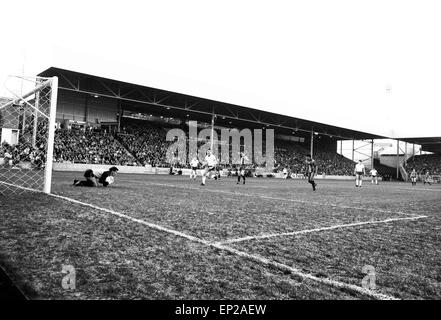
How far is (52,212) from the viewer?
17.3ft

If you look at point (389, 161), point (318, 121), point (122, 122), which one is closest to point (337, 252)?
point (122, 122)

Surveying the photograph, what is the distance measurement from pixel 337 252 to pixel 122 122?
40.6 metres

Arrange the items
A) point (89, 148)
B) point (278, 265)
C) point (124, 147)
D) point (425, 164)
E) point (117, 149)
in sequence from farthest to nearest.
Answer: point (425, 164)
point (124, 147)
point (117, 149)
point (89, 148)
point (278, 265)

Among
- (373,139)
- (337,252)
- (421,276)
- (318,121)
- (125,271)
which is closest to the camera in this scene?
(125,271)

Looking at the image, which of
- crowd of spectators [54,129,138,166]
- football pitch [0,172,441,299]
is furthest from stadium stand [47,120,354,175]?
football pitch [0,172,441,299]

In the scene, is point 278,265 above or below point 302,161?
below

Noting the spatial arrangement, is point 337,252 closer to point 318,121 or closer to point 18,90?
point 18,90

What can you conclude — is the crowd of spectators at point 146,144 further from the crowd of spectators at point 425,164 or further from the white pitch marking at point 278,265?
the crowd of spectators at point 425,164

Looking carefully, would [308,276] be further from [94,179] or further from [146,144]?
[146,144]

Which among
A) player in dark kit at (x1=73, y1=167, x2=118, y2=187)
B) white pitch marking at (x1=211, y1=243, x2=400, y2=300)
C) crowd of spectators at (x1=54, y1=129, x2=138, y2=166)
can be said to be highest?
crowd of spectators at (x1=54, y1=129, x2=138, y2=166)

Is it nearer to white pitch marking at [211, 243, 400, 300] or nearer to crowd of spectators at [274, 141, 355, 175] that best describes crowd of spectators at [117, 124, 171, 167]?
crowd of spectators at [274, 141, 355, 175]

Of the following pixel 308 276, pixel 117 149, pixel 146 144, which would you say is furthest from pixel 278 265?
pixel 146 144

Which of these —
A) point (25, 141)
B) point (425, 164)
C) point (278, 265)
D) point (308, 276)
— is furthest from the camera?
point (425, 164)

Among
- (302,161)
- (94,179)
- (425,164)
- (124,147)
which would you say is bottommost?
(94,179)
